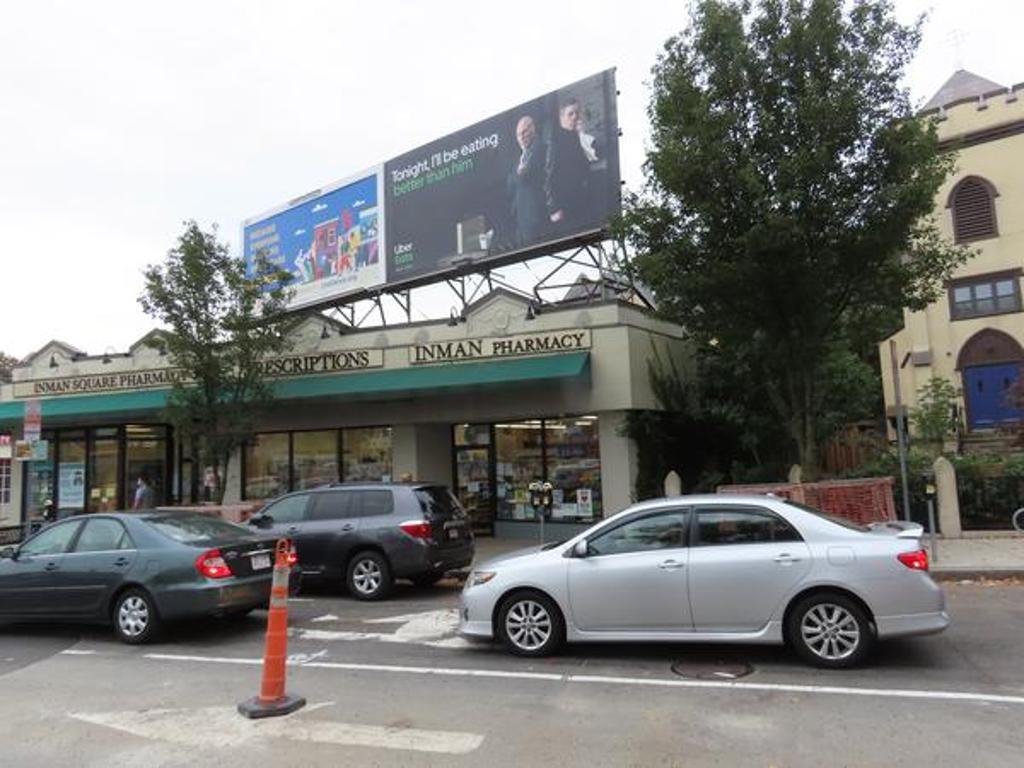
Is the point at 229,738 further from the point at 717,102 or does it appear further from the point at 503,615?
the point at 717,102


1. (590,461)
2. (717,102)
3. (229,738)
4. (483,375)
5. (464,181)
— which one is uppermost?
(464,181)

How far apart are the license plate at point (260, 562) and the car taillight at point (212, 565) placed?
426 millimetres

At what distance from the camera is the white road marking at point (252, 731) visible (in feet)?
18.1

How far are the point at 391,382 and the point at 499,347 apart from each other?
2378 mm

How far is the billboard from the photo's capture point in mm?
24156

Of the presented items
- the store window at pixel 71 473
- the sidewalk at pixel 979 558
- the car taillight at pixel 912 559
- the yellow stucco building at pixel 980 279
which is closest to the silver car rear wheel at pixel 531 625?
the car taillight at pixel 912 559

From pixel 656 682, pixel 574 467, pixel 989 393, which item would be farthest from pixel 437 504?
pixel 989 393

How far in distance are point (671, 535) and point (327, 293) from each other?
19353mm

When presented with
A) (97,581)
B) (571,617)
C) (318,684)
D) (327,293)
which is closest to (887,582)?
(571,617)

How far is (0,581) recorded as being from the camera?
9.94 metres

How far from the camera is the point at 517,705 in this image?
6301 millimetres

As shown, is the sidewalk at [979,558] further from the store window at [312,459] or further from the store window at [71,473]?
the store window at [71,473]

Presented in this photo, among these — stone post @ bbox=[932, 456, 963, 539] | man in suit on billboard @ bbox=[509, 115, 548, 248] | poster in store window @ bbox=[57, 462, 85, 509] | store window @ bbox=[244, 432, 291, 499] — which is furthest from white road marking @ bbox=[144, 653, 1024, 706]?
poster in store window @ bbox=[57, 462, 85, 509]

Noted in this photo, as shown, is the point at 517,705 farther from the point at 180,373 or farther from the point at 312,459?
the point at 312,459
